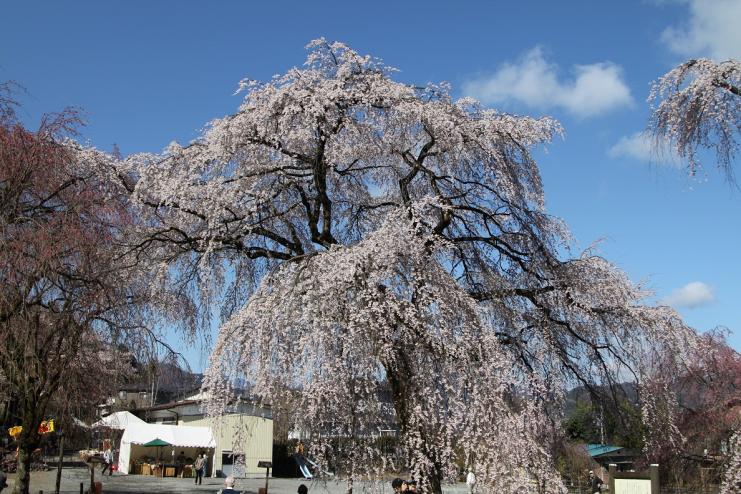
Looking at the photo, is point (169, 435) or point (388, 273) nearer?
point (388, 273)

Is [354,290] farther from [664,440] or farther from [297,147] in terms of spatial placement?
[664,440]

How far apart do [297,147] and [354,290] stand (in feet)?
11.9

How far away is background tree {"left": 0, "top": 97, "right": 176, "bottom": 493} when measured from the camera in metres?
10.3

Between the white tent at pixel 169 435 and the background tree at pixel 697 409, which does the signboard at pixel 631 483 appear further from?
the white tent at pixel 169 435

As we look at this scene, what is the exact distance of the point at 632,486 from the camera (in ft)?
52.6

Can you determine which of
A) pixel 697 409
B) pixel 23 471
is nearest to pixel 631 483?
pixel 697 409

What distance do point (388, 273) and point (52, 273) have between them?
4.98 meters

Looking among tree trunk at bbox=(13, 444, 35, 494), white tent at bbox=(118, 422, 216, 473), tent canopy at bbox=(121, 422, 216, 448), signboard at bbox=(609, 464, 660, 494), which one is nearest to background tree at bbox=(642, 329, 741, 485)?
signboard at bbox=(609, 464, 660, 494)

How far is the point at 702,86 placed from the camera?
8.30m

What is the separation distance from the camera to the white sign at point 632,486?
51.6ft

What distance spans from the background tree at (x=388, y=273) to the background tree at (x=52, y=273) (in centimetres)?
123

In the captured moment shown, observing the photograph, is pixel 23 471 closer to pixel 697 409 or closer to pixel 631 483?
pixel 631 483

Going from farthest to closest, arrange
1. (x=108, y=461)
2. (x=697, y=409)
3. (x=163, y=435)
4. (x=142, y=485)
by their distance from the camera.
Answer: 1. (x=163, y=435)
2. (x=108, y=461)
3. (x=142, y=485)
4. (x=697, y=409)

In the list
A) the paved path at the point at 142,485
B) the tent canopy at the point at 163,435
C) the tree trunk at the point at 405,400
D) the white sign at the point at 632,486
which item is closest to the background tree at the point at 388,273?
the tree trunk at the point at 405,400
